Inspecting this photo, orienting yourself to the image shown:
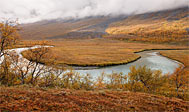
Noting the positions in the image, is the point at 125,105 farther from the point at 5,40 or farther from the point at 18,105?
the point at 5,40

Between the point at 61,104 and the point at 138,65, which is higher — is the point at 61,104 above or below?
above

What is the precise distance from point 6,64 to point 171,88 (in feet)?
158

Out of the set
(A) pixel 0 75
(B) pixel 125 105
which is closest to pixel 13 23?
(A) pixel 0 75

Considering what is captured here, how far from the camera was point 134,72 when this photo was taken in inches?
1454

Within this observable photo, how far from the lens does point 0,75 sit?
93.9ft

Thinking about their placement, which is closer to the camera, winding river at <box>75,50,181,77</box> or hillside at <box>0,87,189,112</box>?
hillside at <box>0,87,189,112</box>

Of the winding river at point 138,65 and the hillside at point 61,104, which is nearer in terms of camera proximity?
the hillside at point 61,104

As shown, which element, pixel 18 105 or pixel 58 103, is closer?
pixel 18 105

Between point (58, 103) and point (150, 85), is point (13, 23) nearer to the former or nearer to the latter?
point (58, 103)

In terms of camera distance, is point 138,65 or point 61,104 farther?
point 138,65

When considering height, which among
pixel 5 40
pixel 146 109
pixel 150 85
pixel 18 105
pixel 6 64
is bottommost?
pixel 150 85

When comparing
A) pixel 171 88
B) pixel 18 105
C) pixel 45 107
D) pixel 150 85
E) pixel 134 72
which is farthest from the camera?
pixel 171 88

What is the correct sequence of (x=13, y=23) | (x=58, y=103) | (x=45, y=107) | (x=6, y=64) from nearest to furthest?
1. (x=45, y=107)
2. (x=58, y=103)
3. (x=13, y=23)
4. (x=6, y=64)

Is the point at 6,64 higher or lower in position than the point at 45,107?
higher
